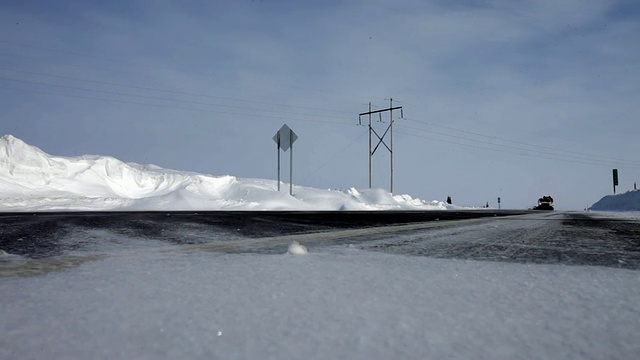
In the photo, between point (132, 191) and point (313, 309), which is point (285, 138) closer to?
Result: point (132, 191)

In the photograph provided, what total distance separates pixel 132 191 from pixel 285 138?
55.3 ft

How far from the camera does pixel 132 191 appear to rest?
Answer: 35625mm

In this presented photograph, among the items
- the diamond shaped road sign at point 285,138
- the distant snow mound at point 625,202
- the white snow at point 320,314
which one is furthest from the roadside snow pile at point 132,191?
the white snow at point 320,314

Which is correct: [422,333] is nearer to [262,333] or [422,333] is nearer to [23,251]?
[262,333]

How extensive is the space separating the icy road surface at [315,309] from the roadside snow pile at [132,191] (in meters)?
21.4

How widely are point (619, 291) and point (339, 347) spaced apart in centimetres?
122

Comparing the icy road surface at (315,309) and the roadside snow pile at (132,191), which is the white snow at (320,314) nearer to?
the icy road surface at (315,309)

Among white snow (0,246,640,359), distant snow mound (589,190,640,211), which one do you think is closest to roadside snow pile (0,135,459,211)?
distant snow mound (589,190,640,211)

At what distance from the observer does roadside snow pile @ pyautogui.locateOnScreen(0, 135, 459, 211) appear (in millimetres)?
24344

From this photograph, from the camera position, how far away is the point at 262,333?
1.13 meters

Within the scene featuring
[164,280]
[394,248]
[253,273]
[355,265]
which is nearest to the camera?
[164,280]

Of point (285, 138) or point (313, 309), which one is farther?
point (285, 138)

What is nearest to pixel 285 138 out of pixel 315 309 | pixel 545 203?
pixel 315 309

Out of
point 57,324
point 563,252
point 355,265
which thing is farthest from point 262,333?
point 563,252
